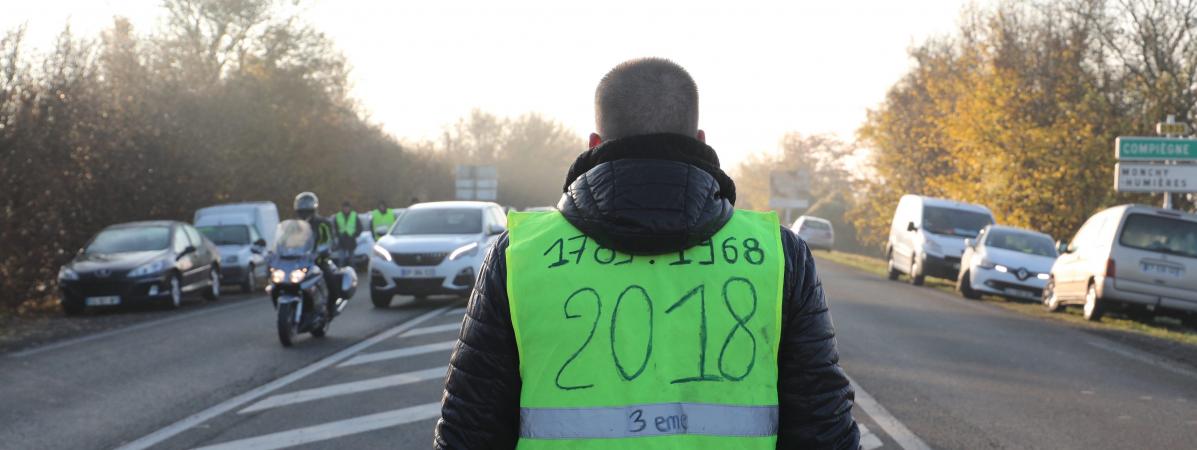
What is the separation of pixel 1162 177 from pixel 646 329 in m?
23.7

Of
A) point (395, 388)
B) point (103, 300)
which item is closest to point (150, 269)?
point (103, 300)

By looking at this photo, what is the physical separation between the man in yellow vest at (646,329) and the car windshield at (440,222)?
58.9ft

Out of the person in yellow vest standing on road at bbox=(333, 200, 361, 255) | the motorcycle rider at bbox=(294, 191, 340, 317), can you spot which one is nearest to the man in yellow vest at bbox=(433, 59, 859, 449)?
the motorcycle rider at bbox=(294, 191, 340, 317)

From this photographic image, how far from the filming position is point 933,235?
28.5 metres

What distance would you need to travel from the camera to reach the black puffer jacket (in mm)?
2381

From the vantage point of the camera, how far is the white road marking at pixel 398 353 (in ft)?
39.8

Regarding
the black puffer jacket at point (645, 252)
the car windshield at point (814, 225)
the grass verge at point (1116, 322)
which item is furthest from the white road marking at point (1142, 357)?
the car windshield at point (814, 225)

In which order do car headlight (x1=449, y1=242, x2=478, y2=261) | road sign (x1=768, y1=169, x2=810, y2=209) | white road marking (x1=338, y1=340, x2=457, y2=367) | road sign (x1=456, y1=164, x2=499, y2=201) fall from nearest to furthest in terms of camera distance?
white road marking (x1=338, y1=340, x2=457, y2=367), car headlight (x1=449, y1=242, x2=478, y2=261), road sign (x1=456, y1=164, x2=499, y2=201), road sign (x1=768, y1=169, x2=810, y2=209)

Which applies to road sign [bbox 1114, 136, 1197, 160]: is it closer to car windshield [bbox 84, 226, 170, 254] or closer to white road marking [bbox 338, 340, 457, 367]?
white road marking [bbox 338, 340, 457, 367]

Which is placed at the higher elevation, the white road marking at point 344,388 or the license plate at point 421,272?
the license plate at point 421,272

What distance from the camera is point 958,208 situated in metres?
29.8

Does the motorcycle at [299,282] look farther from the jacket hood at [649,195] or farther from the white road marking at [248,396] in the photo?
the jacket hood at [649,195]

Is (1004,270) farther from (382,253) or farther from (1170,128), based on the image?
(382,253)

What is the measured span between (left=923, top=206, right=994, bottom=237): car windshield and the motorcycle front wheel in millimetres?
18503
